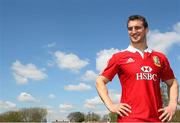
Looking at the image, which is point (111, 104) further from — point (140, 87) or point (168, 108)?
point (168, 108)

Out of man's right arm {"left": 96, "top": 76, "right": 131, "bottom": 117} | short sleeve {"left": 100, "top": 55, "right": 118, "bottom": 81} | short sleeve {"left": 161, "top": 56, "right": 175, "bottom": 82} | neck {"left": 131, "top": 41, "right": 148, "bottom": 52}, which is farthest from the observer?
short sleeve {"left": 161, "top": 56, "right": 175, "bottom": 82}

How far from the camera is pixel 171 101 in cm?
502

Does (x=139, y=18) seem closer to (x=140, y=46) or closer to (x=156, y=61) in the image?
(x=140, y=46)

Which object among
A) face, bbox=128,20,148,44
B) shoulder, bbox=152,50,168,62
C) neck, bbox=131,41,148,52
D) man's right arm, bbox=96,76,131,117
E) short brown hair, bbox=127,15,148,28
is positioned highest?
short brown hair, bbox=127,15,148,28

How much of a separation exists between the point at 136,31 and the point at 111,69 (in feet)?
1.92

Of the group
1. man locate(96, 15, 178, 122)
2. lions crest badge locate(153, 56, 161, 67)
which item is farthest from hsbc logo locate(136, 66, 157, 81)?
lions crest badge locate(153, 56, 161, 67)

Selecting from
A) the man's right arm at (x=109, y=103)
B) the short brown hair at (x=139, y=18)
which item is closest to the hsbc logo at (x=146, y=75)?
the man's right arm at (x=109, y=103)

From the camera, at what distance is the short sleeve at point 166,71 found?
5234 millimetres

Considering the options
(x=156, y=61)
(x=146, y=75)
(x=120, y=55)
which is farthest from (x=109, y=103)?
(x=156, y=61)

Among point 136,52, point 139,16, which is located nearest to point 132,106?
point 136,52

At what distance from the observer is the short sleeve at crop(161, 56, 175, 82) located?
17.2ft

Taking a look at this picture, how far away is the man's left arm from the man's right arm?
438mm

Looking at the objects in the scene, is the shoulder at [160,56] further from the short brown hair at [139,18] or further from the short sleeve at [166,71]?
the short brown hair at [139,18]

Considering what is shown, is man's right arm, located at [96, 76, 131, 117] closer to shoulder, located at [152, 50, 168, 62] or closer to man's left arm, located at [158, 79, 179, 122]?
man's left arm, located at [158, 79, 179, 122]
